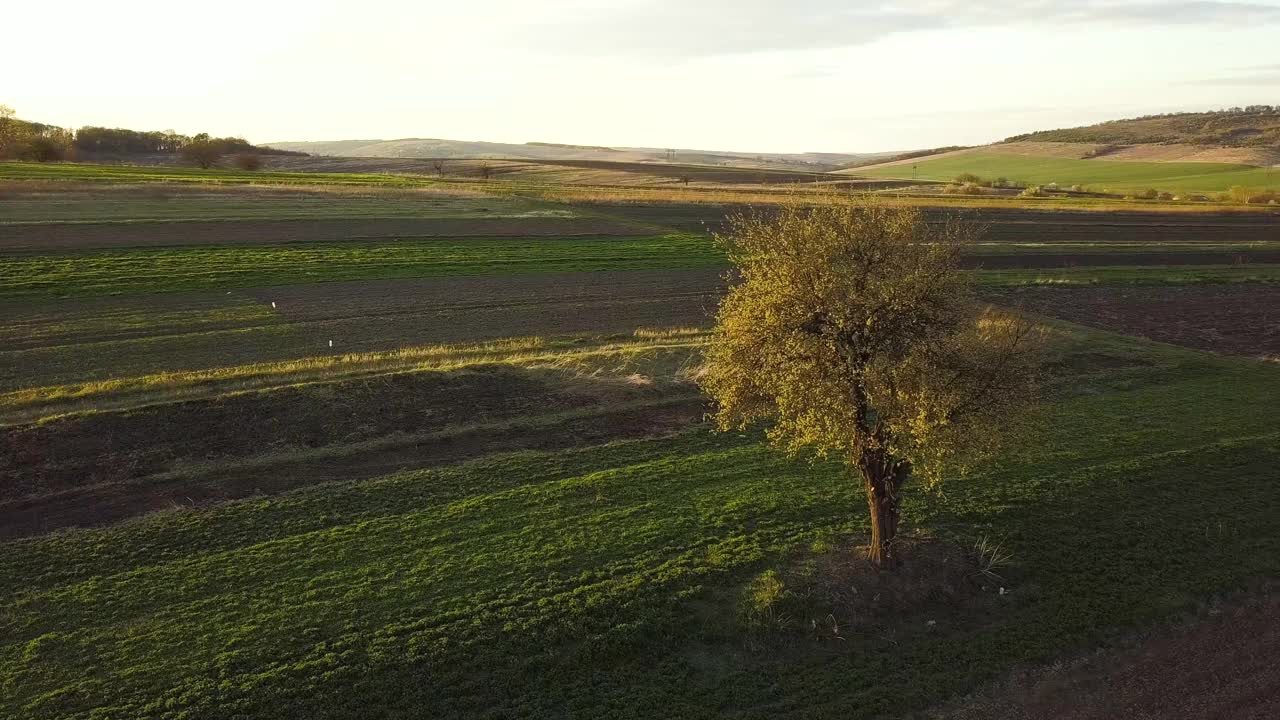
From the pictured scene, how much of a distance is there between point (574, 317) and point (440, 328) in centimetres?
801

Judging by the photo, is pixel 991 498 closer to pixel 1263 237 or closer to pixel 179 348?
pixel 179 348

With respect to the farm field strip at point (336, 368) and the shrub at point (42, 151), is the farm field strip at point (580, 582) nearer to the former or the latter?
the farm field strip at point (336, 368)

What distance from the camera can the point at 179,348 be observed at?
40.1 m

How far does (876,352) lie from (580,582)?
929 centimetres

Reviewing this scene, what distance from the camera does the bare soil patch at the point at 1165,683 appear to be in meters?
16.1

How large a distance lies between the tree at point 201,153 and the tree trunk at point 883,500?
163797 mm

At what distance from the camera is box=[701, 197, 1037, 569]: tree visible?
63.9 feet

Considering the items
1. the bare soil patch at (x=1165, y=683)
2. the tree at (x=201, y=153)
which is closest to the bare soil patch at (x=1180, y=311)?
the bare soil patch at (x=1165, y=683)

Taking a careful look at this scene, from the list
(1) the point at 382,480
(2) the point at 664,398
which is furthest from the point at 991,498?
(1) the point at 382,480

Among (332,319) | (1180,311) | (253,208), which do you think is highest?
(253,208)

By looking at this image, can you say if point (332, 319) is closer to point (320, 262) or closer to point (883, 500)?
point (320, 262)

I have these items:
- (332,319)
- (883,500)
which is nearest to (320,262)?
(332,319)

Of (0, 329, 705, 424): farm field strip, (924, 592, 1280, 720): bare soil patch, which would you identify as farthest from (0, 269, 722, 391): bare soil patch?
(924, 592, 1280, 720): bare soil patch

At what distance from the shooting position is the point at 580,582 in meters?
20.9
